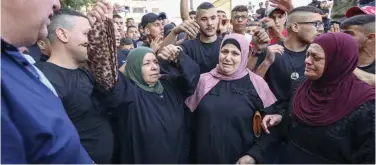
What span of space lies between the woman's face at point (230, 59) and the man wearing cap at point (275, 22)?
1.20 meters

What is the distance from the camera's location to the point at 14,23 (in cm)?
123

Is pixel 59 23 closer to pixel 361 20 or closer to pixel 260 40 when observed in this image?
pixel 260 40

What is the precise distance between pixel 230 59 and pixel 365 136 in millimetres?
1179

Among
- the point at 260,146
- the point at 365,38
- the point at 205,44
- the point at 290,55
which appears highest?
the point at 365,38

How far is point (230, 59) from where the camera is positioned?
9.25 feet

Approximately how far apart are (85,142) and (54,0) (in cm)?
131

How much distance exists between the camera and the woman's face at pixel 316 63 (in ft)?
7.29

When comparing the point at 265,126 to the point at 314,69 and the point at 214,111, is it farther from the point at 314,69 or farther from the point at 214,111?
the point at 314,69

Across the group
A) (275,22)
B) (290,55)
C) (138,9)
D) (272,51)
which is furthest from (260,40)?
(138,9)

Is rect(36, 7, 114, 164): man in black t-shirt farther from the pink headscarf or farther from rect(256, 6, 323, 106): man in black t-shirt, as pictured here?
rect(256, 6, 323, 106): man in black t-shirt

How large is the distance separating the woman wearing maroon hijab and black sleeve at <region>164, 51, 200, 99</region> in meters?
0.82

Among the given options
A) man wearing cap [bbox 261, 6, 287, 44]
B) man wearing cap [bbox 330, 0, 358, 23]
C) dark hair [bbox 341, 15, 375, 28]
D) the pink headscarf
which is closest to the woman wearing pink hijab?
the pink headscarf

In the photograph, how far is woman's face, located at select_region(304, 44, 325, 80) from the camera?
2223mm

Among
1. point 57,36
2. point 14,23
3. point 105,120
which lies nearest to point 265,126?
point 105,120
